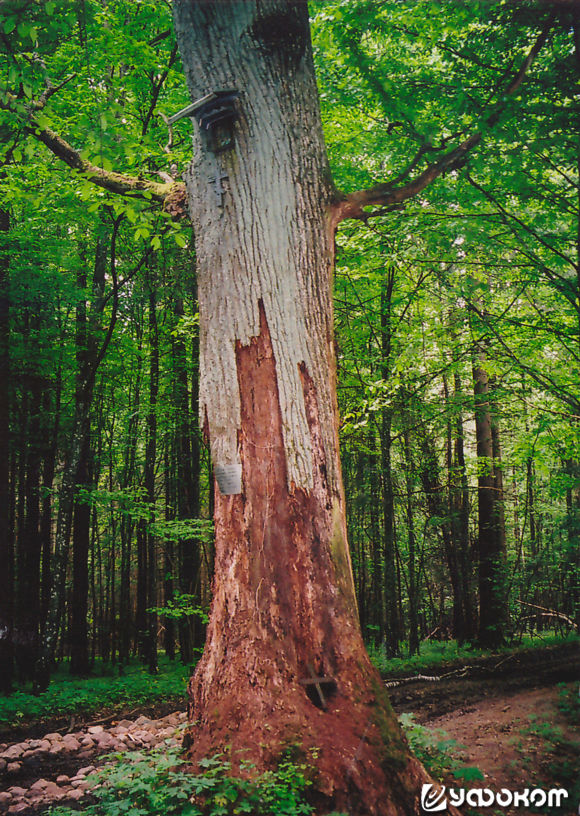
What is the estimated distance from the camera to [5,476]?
9.26 m

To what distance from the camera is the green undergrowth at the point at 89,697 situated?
689cm

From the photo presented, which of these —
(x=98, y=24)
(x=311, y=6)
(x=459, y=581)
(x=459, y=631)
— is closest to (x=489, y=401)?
(x=459, y=581)

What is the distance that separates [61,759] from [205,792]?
264 cm

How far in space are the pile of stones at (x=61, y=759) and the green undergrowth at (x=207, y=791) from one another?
380 millimetres

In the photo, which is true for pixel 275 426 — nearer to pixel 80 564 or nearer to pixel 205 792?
pixel 205 792

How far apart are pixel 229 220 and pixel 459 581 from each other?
43.5ft

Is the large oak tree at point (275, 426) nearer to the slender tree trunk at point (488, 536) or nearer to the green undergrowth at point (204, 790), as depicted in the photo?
the green undergrowth at point (204, 790)

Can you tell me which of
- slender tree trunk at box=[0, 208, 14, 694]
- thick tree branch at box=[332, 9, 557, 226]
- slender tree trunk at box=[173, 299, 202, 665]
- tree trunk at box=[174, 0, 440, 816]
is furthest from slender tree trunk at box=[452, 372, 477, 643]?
slender tree trunk at box=[0, 208, 14, 694]

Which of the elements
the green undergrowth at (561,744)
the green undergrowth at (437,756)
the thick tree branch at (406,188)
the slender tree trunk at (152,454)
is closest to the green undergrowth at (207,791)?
the green undergrowth at (437,756)

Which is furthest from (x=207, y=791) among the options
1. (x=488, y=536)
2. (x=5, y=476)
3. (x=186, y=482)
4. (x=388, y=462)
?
(x=488, y=536)

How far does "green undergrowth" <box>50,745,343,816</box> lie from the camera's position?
2553 millimetres

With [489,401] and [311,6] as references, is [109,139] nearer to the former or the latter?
[311,6]

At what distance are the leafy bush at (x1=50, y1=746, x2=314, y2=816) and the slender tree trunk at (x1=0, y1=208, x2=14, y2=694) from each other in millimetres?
7064

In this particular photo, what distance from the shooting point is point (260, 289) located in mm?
3553
